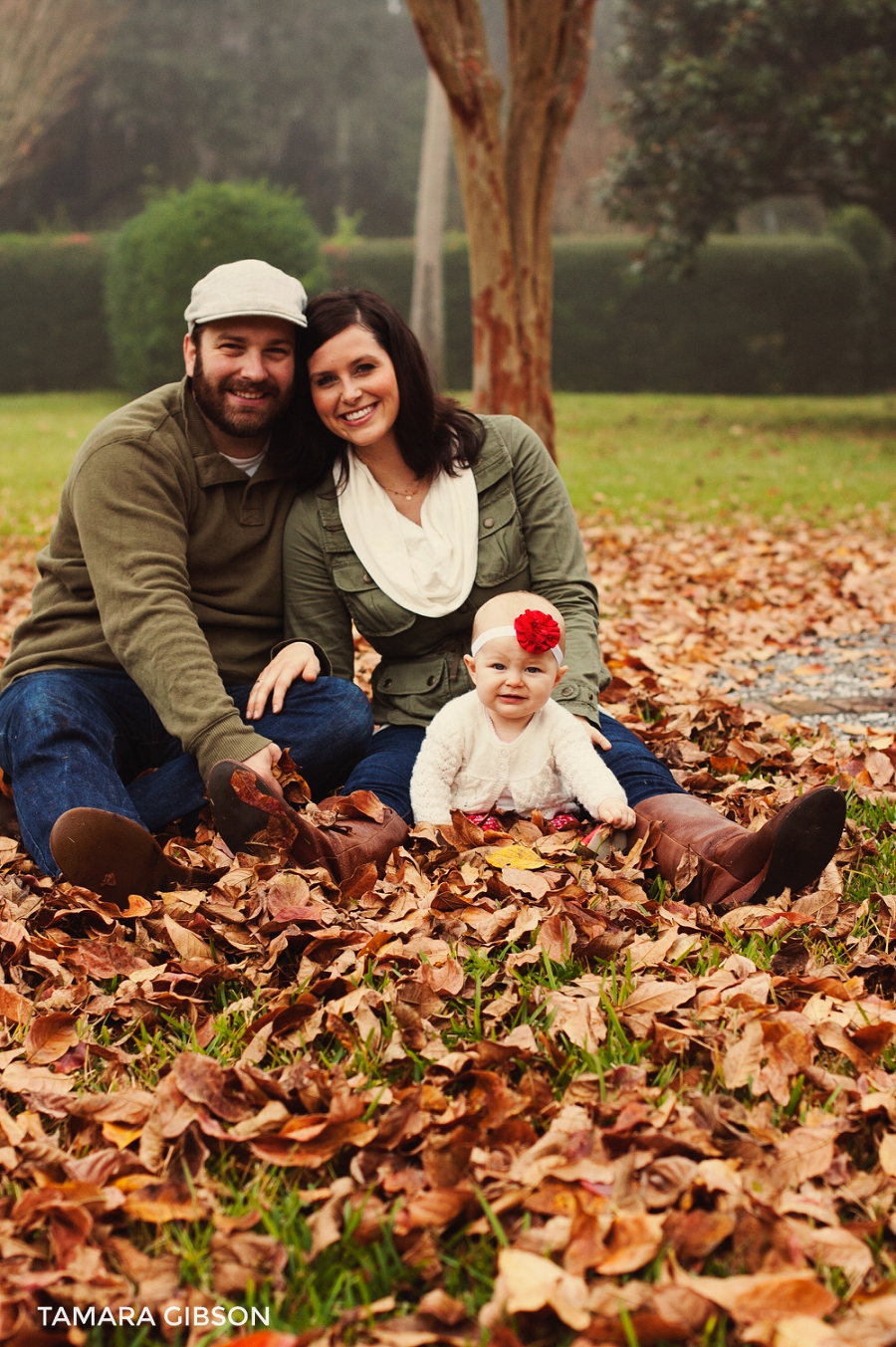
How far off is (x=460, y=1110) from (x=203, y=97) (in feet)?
117

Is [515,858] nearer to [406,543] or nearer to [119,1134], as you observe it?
[406,543]

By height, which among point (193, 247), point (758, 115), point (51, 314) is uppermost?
point (758, 115)

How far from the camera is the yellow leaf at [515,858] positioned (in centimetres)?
283

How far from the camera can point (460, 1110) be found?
1.88 metres

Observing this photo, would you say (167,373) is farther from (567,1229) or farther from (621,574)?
(567,1229)

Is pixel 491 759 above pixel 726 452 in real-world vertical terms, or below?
below

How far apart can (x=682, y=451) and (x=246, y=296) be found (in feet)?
38.2

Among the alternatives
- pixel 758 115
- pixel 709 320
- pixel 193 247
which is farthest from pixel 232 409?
pixel 709 320

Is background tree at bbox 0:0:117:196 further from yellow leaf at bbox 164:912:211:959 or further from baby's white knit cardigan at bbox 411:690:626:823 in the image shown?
yellow leaf at bbox 164:912:211:959

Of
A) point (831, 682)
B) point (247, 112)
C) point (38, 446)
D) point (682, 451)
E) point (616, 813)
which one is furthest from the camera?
point (247, 112)

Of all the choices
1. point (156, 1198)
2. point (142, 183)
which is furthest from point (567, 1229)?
point (142, 183)

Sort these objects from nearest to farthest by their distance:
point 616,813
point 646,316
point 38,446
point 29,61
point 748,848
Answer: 1. point 748,848
2. point 616,813
3. point 38,446
4. point 646,316
5. point 29,61

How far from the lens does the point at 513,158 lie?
26.3ft

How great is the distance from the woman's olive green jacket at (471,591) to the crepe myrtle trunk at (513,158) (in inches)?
195
